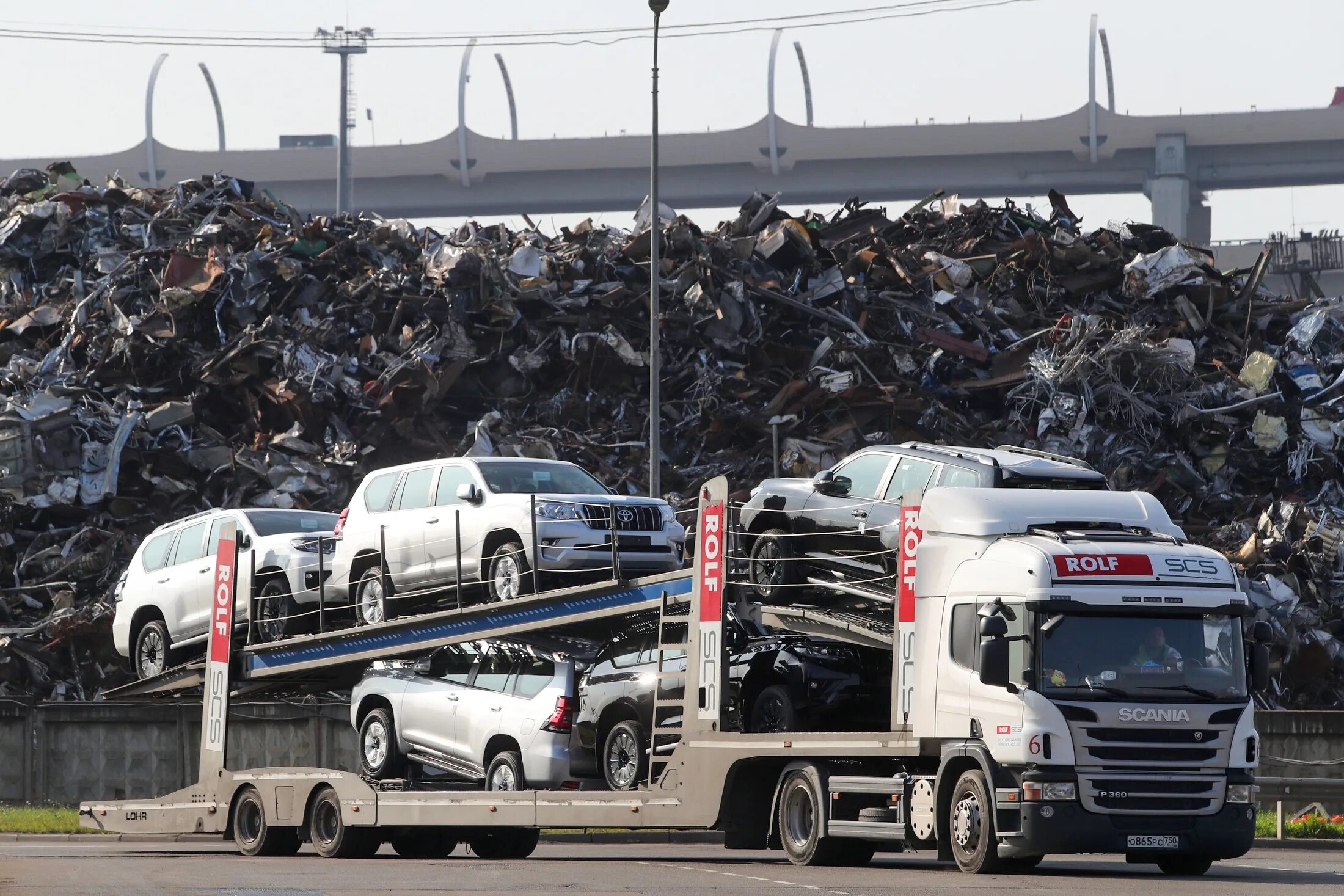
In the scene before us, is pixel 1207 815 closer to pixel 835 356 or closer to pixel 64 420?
pixel 835 356

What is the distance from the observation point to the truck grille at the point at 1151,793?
13.4 meters

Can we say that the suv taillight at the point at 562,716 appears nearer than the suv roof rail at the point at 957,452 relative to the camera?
No

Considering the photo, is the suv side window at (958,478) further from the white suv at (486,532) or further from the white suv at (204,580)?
the white suv at (204,580)

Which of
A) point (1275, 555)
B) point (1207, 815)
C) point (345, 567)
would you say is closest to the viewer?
point (1207, 815)

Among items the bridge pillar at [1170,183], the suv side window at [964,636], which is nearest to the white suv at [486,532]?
the suv side window at [964,636]

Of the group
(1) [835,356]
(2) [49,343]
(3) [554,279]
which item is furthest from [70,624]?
(1) [835,356]

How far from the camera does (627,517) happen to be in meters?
18.0

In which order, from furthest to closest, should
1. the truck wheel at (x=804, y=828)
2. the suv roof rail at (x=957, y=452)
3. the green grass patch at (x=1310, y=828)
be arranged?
1. the green grass patch at (x=1310, y=828)
2. the suv roof rail at (x=957, y=452)
3. the truck wheel at (x=804, y=828)

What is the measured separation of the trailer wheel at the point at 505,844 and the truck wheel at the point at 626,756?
2.51 m

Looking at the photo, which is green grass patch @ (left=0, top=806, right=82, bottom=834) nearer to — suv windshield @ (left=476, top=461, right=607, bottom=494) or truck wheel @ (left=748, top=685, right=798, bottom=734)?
suv windshield @ (left=476, top=461, right=607, bottom=494)

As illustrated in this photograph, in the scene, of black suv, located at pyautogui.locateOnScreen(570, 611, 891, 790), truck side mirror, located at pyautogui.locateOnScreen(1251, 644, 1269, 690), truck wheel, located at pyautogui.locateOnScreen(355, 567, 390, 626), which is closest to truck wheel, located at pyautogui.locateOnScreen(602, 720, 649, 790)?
black suv, located at pyautogui.locateOnScreen(570, 611, 891, 790)

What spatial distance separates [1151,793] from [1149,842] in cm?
36

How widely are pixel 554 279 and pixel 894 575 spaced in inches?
865

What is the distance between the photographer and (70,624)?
29.9 meters
